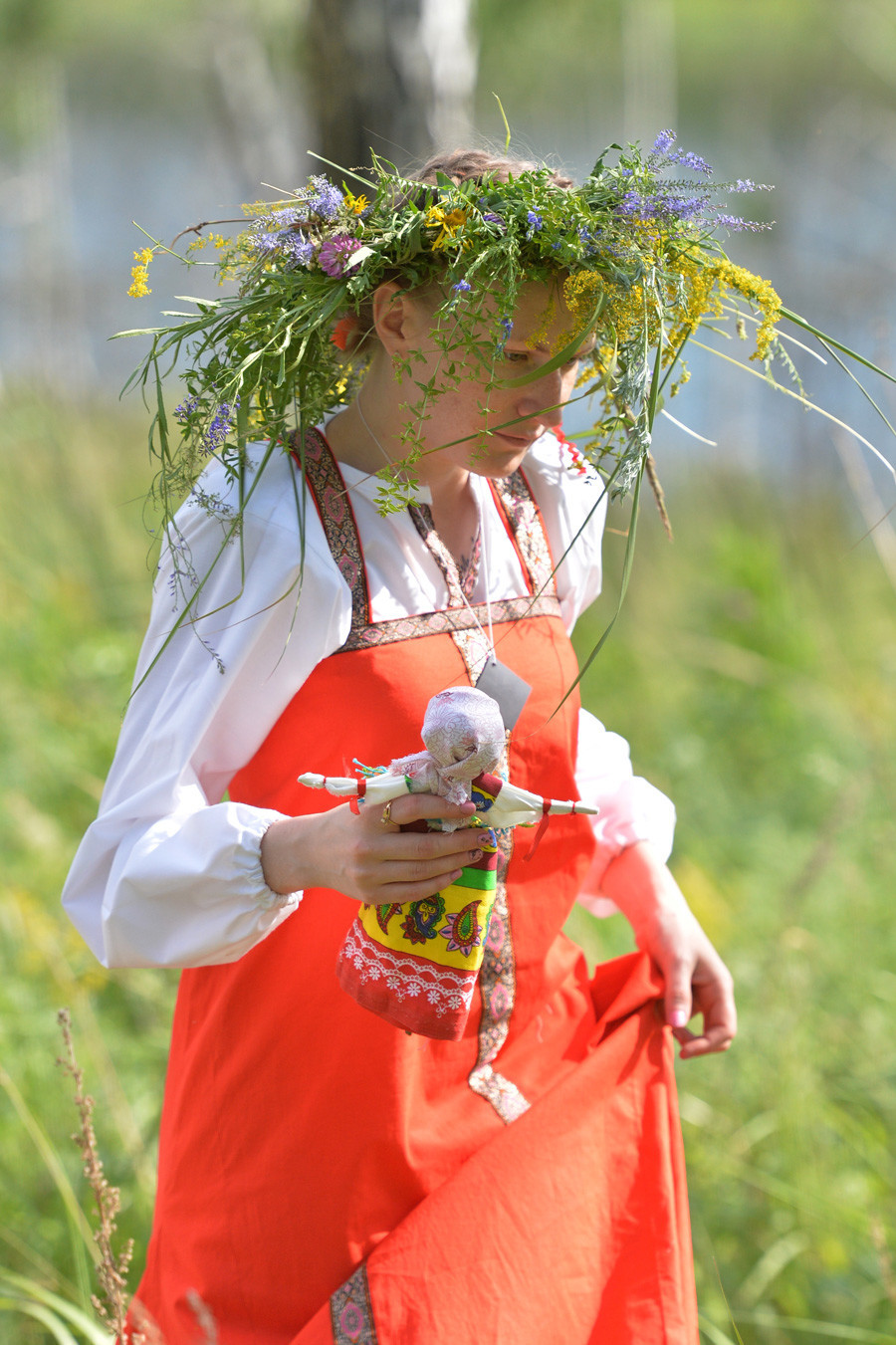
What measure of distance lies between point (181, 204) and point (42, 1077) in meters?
14.7

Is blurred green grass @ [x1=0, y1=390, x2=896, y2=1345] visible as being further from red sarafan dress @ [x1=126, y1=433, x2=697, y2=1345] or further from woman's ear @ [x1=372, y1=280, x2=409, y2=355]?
woman's ear @ [x1=372, y1=280, x2=409, y2=355]

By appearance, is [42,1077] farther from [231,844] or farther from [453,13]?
[453,13]

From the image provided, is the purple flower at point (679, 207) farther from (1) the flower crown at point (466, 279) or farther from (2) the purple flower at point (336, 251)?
(2) the purple flower at point (336, 251)

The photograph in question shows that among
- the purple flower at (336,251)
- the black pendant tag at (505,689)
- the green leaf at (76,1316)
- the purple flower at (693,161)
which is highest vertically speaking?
the purple flower at (693,161)

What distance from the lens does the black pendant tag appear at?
1274 millimetres

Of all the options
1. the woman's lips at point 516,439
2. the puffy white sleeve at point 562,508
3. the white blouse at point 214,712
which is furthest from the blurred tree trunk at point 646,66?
the white blouse at point 214,712

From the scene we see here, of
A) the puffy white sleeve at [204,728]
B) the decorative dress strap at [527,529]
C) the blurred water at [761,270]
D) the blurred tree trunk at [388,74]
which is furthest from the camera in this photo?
the blurred water at [761,270]

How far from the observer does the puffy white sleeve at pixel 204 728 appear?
46.8 inches

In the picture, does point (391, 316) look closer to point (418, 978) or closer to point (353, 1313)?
point (418, 978)

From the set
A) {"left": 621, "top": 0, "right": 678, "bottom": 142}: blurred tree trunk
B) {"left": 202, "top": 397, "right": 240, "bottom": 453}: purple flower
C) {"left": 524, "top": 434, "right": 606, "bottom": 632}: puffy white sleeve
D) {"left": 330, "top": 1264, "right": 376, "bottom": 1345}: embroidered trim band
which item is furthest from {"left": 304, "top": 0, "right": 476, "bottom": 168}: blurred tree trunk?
{"left": 621, "top": 0, "right": 678, "bottom": 142}: blurred tree trunk

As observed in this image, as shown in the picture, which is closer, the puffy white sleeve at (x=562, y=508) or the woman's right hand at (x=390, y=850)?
the woman's right hand at (x=390, y=850)

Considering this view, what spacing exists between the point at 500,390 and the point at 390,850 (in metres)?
0.55

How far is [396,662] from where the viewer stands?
1296mm

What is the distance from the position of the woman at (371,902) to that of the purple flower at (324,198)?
0.04m
